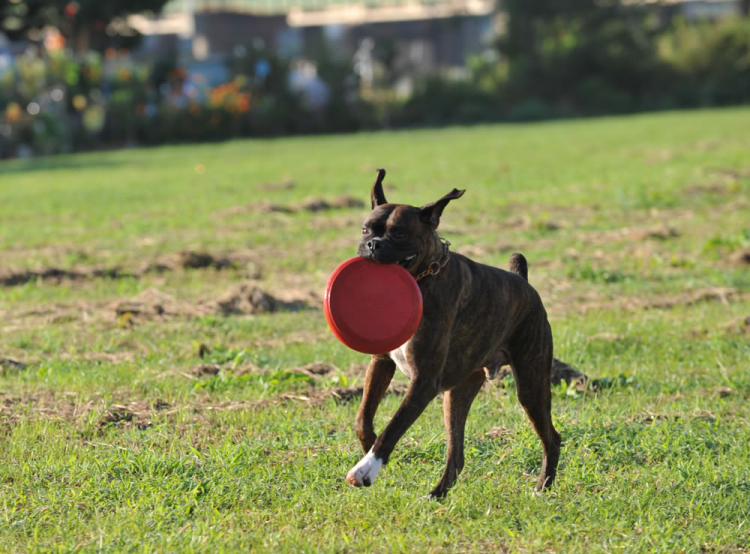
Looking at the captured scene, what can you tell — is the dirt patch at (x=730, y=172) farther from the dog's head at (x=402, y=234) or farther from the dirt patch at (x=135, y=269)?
the dog's head at (x=402, y=234)

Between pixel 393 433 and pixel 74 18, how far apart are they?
36307 millimetres

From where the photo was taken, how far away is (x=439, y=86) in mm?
45875

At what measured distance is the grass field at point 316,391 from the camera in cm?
454

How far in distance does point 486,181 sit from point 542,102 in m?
30.8

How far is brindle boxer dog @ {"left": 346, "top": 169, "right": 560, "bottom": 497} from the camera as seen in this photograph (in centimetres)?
427

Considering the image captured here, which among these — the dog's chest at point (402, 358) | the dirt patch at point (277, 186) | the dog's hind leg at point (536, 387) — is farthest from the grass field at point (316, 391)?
the dirt patch at point (277, 186)

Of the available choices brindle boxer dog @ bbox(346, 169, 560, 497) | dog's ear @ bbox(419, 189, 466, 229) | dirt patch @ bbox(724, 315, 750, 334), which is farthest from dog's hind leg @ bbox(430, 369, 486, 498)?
dirt patch @ bbox(724, 315, 750, 334)

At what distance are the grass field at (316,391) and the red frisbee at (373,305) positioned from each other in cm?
85

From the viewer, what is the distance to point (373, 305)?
14.0 feet

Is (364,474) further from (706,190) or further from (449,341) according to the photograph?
(706,190)

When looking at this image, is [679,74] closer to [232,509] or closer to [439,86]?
[439,86]

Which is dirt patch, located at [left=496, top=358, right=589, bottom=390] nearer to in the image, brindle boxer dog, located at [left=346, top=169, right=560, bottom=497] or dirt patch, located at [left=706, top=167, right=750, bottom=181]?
brindle boxer dog, located at [left=346, top=169, right=560, bottom=497]

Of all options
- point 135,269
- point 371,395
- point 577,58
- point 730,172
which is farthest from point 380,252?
point 577,58

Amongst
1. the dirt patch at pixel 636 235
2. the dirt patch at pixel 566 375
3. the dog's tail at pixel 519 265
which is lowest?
the dirt patch at pixel 636 235
